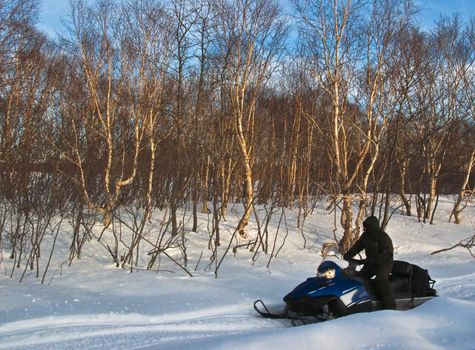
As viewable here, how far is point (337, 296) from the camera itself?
16.9ft

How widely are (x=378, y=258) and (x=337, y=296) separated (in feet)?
2.72

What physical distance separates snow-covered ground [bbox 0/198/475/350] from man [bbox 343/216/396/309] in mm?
433

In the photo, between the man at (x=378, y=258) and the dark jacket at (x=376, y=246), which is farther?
the dark jacket at (x=376, y=246)

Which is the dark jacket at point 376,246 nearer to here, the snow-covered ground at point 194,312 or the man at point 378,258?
the man at point 378,258

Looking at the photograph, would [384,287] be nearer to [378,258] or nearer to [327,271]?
[378,258]

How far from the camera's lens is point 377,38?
11.2 m

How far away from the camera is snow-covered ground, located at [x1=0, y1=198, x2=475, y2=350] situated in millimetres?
4316

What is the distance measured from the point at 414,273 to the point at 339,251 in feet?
19.3

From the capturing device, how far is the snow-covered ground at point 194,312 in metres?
4.32

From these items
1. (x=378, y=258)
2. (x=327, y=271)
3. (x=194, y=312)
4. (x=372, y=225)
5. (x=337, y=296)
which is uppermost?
(x=372, y=225)

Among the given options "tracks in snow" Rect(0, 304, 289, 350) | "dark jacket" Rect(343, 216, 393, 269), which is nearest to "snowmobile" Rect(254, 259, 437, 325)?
"dark jacket" Rect(343, 216, 393, 269)

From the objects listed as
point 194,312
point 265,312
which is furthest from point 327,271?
point 194,312

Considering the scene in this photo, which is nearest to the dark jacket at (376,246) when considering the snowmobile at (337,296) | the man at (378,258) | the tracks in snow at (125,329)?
the man at (378,258)

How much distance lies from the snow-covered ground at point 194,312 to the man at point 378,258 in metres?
0.43
